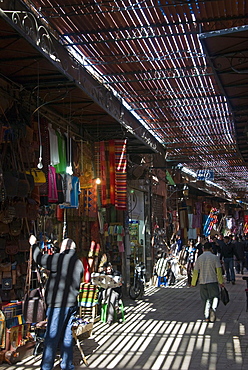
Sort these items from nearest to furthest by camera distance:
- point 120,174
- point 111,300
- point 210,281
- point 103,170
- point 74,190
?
point 74,190 < point 210,281 < point 111,300 < point 103,170 < point 120,174

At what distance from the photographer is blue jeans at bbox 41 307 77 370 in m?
5.81

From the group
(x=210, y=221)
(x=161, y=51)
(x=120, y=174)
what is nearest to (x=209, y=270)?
(x=120, y=174)

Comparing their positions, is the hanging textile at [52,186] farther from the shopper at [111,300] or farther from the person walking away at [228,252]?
the person walking away at [228,252]

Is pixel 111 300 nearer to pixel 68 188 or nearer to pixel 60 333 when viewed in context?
pixel 68 188

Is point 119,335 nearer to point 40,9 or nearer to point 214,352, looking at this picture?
point 214,352

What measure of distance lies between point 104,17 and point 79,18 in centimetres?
36

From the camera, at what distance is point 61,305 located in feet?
19.3

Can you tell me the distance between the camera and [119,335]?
8.57 metres

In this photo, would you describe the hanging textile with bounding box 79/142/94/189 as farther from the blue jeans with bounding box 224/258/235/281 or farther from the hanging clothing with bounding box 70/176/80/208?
the blue jeans with bounding box 224/258/235/281

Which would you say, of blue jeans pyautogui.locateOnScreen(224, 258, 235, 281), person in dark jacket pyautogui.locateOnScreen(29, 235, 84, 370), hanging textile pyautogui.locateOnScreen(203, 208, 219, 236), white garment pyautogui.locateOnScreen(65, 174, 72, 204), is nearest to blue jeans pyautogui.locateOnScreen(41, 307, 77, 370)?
person in dark jacket pyautogui.locateOnScreen(29, 235, 84, 370)

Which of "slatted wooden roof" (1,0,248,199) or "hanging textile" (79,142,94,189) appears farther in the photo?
"hanging textile" (79,142,94,189)

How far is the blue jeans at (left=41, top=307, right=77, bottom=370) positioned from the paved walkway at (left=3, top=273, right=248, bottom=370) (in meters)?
0.72

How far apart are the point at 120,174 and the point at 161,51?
3.51 meters

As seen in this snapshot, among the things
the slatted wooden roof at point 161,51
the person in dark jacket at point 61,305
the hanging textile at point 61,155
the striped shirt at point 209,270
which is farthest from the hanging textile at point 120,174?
the person in dark jacket at point 61,305
